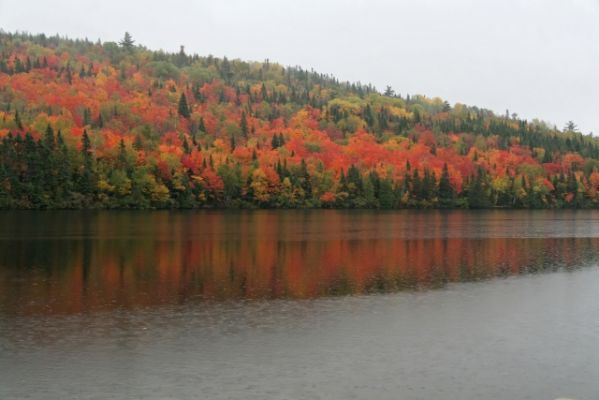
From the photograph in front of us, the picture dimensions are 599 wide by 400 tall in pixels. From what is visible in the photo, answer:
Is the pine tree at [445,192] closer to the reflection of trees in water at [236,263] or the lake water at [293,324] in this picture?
the reflection of trees in water at [236,263]

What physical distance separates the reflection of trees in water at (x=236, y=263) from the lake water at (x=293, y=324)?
0.23 m

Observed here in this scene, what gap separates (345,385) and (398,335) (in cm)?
718

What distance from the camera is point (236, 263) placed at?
48.4m

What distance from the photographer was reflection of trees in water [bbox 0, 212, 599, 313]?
117 feet

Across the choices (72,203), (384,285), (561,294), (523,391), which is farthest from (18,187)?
(523,391)

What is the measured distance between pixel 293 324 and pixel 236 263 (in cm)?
2035

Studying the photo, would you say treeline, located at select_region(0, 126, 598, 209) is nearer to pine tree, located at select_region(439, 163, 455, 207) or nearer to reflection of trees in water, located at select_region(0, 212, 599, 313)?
pine tree, located at select_region(439, 163, 455, 207)

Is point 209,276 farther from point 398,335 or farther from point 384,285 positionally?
point 398,335

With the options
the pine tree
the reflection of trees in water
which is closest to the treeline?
→ the pine tree

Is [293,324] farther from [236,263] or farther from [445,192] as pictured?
[445,192]

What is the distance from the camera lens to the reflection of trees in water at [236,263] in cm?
3569

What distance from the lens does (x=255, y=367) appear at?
22016mm

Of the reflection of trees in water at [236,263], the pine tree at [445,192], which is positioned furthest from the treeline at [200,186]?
the reflection of trees in water at [236,263]

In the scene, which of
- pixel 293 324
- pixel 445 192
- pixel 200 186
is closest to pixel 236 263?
pixel 293 324
